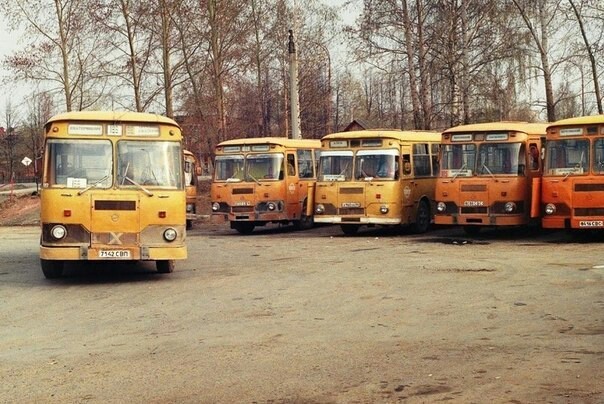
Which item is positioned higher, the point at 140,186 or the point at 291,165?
the point at 291,165

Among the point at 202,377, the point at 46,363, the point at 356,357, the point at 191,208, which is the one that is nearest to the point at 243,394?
the point at 202,377

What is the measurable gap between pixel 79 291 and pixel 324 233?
43.2 feet

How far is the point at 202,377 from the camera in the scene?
8391mm

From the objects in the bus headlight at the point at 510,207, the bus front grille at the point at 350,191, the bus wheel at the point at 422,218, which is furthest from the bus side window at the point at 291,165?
the bus headlight at the point at 510,207

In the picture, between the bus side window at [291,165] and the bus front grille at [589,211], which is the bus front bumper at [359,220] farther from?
the bus front grille at [589,211]

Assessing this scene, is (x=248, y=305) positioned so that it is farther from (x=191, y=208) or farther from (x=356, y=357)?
(x=191, y=208)

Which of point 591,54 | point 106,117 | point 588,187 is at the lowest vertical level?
point 588,187

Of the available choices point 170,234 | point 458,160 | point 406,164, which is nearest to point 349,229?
point 406,164

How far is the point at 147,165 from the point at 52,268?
8.70 ft

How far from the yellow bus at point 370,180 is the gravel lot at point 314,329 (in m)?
5.07

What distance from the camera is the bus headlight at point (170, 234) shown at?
15328 mm

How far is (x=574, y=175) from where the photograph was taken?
70.1 feet

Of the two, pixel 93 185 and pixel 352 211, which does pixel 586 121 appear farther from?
pixel 93 185

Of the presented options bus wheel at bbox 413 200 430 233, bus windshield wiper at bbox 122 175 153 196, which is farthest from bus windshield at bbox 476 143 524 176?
bus windshield wiper at bbox 122 175 153 196
